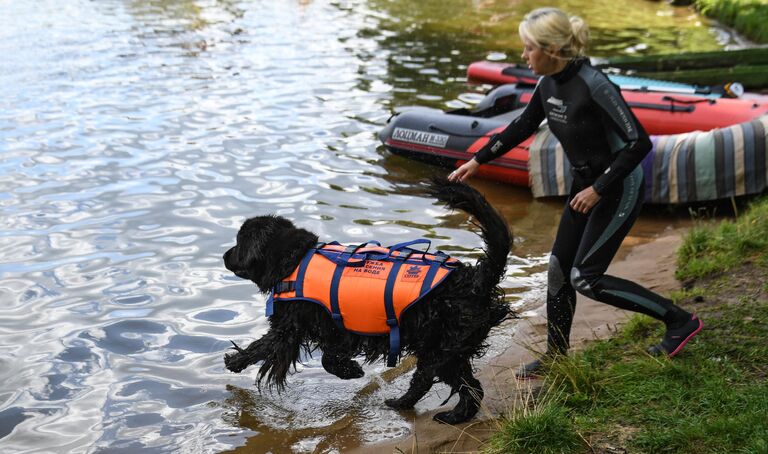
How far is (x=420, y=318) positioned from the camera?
170 inches

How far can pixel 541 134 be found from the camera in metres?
9.01

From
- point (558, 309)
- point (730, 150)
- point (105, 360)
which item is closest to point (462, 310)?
point (558, 309)

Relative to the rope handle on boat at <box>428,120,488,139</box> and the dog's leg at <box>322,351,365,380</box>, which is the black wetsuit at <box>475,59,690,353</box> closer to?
the dog's leg at <box>322,351,365,380</box>

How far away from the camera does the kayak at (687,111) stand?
9.09 m

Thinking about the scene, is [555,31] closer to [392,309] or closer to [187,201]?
[392,309]

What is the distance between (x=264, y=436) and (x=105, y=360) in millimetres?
1627

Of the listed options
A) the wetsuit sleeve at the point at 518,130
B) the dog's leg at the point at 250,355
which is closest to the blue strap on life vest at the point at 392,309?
the dog's leg at the point at 250,355

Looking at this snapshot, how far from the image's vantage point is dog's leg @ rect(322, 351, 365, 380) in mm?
4797

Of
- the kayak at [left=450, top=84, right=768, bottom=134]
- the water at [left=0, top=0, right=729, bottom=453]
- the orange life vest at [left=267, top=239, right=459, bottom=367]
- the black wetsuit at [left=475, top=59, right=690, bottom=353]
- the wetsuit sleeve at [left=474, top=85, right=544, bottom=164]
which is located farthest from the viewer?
the kayak at [left=450, top=84, right=768, bottom=134]

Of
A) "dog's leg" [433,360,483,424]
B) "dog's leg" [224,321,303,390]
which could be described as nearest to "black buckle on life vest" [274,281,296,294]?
"dog's leg" [224,321,303,390]

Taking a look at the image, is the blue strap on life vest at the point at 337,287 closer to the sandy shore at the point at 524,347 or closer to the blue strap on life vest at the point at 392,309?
the blue strap on life vest at the point at 392,309

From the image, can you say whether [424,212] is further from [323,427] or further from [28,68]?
[28,68]

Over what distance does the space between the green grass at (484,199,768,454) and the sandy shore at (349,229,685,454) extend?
0.76 feet

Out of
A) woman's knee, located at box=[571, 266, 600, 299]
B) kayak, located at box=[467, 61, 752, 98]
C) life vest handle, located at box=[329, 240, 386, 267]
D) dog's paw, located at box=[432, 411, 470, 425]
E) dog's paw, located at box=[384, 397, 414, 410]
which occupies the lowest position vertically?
dog's paw, located at box=[384, 397, 414, 410]
